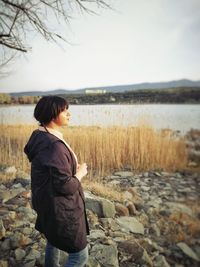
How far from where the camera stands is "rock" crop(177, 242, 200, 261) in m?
2.29

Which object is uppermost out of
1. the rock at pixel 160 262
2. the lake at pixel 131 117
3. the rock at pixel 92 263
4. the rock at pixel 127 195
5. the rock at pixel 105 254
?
the lake at pixel 131 117

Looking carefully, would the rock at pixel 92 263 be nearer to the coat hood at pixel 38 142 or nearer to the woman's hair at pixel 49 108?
the coat hood at pixel 38 142

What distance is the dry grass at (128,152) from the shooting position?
4984mm

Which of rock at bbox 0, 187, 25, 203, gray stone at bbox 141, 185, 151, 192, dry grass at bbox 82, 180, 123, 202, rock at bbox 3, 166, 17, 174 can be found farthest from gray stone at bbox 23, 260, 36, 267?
rock at bbox 3, 166, 17, 174

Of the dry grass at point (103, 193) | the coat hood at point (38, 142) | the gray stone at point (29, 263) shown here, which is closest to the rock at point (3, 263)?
the gray stone at point (29, 263)

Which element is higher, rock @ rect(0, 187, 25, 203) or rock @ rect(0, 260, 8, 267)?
rock @ rect(0, 260, 8, 267)

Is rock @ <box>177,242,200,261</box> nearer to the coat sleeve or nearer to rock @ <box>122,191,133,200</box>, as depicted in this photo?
rock @ <box>122,191,133,200</box>

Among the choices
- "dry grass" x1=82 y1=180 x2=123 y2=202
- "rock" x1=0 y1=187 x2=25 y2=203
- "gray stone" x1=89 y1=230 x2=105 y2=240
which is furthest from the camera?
"dry grass" x1=82 y1=180 x2=123 y2=202

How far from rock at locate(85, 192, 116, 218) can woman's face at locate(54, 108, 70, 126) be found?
1767mm

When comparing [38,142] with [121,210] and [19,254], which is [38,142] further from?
[121,210]

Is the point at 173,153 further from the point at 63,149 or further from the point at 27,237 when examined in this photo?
the point at 63,149

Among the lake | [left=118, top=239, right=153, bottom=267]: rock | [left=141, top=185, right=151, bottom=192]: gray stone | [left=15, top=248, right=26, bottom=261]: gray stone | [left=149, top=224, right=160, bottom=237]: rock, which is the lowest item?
[left=141, top=185, right=151, bottom=192]: gray stone

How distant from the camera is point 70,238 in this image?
1.43 meters

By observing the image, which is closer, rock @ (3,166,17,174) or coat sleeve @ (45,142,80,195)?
coat sleeve @ (45,142,80,195)
